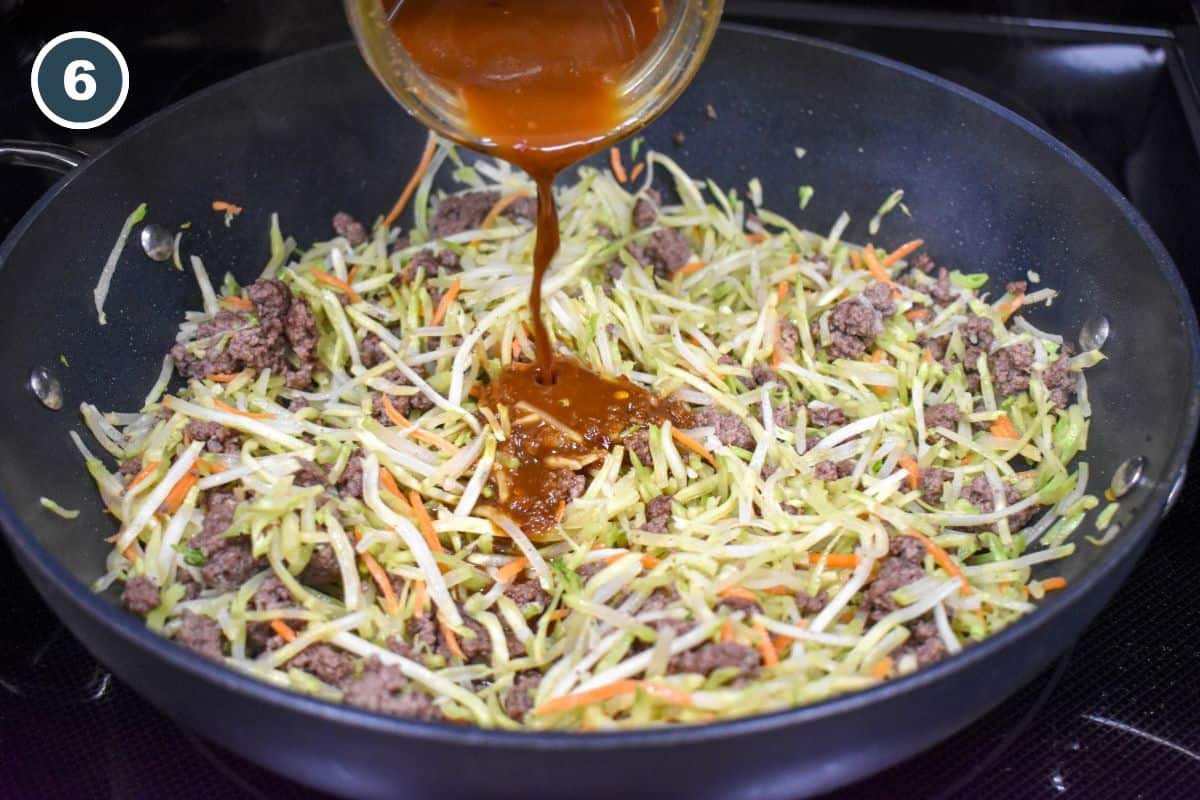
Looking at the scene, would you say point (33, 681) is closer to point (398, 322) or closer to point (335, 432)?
point (335, 432)

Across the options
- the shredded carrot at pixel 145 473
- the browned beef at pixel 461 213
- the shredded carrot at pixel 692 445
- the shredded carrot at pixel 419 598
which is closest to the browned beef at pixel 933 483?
the shredded carrot at pixel 692 445

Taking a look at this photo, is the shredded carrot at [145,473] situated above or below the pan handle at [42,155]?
below

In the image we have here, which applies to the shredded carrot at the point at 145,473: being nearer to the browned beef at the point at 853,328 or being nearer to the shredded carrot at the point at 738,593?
the shredded carrot at the point at 738,593

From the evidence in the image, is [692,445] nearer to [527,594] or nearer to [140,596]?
[527,594]

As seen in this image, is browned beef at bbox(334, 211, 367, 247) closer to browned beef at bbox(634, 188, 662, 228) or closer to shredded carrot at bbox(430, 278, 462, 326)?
shredded carrot at bbox(430, 278, 462, 326)

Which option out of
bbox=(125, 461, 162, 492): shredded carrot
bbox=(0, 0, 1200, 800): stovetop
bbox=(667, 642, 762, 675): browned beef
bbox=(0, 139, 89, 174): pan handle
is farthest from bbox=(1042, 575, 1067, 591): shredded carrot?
bbox=(0, 139, 89, 174): pan handle
